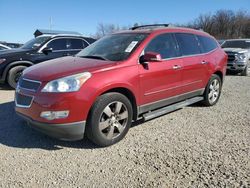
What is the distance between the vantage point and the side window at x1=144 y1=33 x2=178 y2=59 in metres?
4.66

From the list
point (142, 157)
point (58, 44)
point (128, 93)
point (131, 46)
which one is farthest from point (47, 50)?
point (142, 157)

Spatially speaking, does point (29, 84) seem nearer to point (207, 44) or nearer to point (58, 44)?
point (207, 44)

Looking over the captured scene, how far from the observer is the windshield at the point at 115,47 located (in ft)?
14.5

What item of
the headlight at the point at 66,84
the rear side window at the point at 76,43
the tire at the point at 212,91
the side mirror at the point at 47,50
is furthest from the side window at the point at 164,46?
the rear side window at the point at 76,43

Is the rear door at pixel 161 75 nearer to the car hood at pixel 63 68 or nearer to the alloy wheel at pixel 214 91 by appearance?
the car hood at pixel 63 68

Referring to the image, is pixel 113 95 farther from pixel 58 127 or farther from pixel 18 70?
pixel 18 70

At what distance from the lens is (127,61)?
418 centimetres

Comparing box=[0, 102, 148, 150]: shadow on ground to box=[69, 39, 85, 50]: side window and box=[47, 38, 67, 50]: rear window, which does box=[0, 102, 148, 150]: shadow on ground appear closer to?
box=[47, 38, 67, 50]: rear window

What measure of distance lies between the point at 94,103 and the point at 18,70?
544 centimetres

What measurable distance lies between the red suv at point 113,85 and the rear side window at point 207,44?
0.25 meters

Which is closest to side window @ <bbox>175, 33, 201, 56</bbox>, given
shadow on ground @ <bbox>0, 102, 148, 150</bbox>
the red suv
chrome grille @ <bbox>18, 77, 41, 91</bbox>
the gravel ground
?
the red suv

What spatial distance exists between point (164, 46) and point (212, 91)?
6.76 feet

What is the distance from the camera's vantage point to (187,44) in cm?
544

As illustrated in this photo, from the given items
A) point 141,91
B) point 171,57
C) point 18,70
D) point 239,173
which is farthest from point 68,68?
point 18,70
